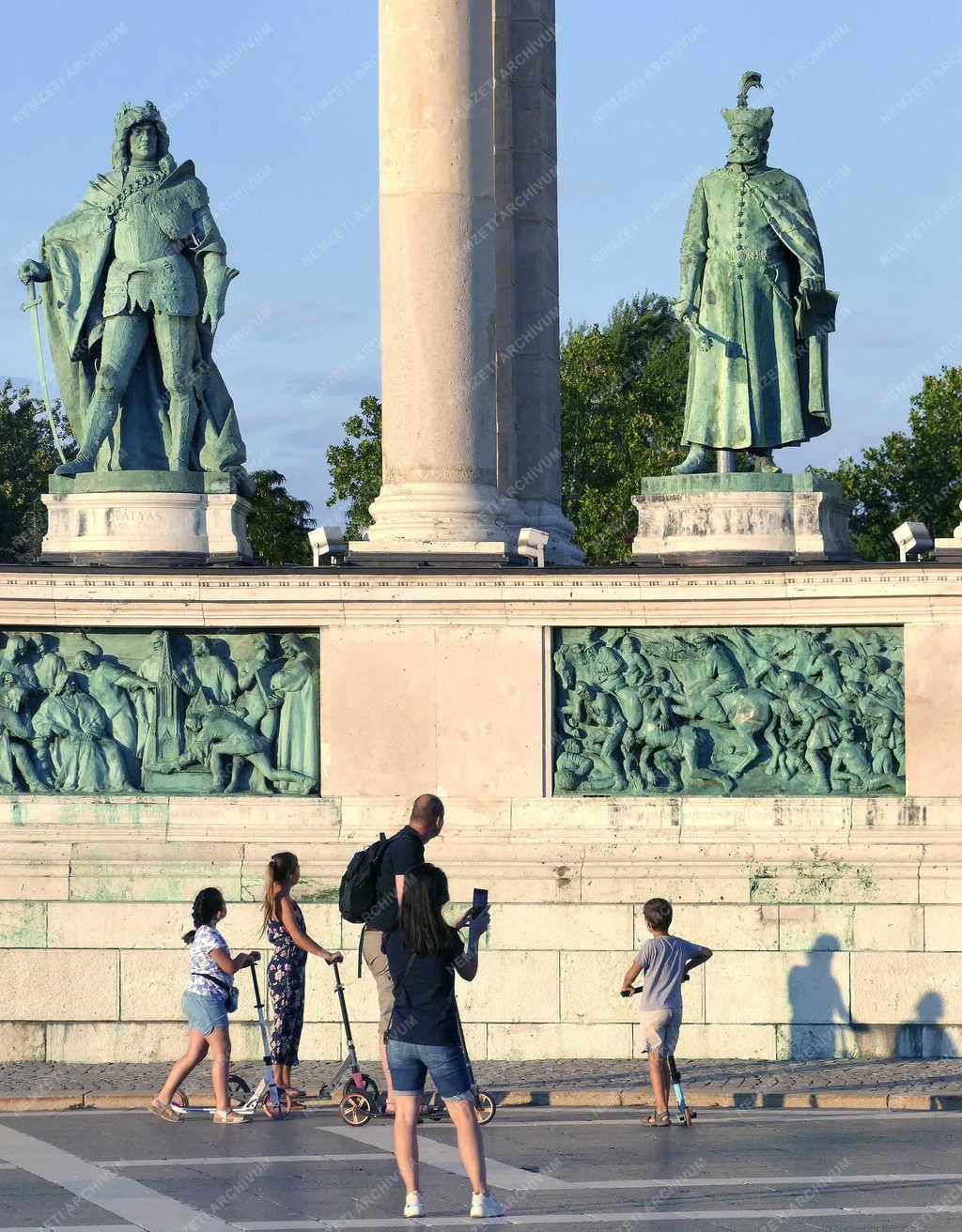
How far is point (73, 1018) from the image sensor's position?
20453 millimetres

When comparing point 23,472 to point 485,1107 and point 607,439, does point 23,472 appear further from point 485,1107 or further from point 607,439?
point 485,1107

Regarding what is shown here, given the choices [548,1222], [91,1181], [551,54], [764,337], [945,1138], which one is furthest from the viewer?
[551,54]

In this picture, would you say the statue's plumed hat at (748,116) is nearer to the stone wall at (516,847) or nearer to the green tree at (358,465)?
the stone wall at (516,847)

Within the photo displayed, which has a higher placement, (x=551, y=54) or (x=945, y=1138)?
(x=551, y=54)

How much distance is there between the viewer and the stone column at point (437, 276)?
22.2 metres

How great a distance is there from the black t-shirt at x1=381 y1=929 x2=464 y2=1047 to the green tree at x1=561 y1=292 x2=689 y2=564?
151 ft

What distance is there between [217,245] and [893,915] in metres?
8.34

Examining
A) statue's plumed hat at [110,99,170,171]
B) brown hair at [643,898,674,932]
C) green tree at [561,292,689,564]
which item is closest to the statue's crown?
statue's plumed hat at [110,99,170,171]

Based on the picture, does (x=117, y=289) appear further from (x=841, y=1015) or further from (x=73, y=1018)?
(x=841, y=1015)

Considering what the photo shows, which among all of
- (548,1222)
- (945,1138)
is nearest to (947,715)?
(945,1138)

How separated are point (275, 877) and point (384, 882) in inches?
87.5

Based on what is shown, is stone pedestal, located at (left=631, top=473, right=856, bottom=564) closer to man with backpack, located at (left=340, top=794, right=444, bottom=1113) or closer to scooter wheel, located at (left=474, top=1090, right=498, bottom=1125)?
man with backpack, located at (left=340, top=794, right=444, bottom=1113)

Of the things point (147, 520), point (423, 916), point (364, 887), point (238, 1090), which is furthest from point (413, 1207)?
point (147, 520)

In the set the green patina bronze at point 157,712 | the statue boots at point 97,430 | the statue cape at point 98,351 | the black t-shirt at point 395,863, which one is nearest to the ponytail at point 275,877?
the black t-shirt at point 395,863
